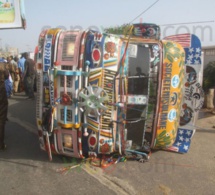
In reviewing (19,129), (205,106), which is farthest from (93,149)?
(205,106)

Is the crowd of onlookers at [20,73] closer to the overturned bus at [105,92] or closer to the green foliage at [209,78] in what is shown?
the overturned bus at [105,92]


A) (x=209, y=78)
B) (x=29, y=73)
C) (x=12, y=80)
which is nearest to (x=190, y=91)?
(x=209, y=78)

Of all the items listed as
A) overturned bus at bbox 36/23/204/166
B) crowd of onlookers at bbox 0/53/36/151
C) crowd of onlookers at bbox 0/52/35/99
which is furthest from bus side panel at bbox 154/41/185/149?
crowd of onlookers at bbox 0/52/35/99

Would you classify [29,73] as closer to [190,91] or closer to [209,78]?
[190,91]

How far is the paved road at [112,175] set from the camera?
2.97 m

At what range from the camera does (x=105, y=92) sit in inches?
124

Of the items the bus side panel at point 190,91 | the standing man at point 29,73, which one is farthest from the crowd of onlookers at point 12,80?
the bus side panel at point 190,91

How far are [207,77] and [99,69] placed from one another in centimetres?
704

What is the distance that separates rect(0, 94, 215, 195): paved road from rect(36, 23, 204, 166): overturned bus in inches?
11.3

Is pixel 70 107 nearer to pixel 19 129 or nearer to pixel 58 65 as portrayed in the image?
pixel 58 65

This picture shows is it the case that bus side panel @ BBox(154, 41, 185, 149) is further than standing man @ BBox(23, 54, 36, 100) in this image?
No

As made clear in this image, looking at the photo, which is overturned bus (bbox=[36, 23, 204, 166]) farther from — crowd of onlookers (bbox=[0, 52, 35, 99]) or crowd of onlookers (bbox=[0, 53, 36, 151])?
crowd of onlookers (bbox=[0, 52, 35, 99])

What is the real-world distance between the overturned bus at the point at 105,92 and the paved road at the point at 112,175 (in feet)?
0.94

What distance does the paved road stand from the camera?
297cm
